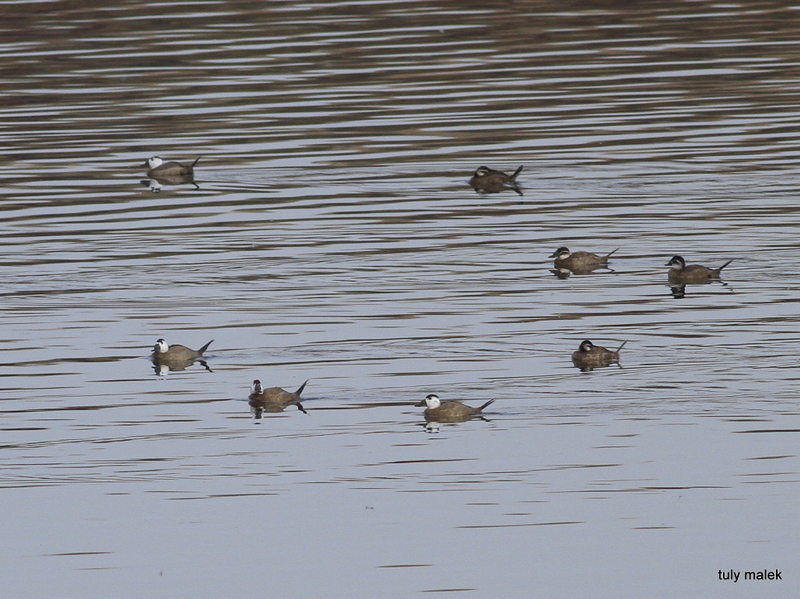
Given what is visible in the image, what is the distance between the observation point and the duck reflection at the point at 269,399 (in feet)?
53.7

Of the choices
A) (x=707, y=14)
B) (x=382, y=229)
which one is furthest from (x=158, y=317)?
(x=707, y=14)

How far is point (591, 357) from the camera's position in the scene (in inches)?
674

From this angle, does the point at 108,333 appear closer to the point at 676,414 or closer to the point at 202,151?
the point at 676,414

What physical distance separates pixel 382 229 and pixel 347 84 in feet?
47.7

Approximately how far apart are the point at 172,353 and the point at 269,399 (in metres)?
2.05

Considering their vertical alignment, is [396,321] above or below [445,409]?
above

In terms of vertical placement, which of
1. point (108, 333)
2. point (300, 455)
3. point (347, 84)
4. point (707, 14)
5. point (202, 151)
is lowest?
point (300, 455)

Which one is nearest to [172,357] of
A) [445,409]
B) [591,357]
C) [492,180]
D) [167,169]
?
[445,409]

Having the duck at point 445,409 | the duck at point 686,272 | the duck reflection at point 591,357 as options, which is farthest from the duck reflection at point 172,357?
the duck at point 686,272

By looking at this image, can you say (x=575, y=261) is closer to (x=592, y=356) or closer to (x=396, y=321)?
(x=396, y=321)

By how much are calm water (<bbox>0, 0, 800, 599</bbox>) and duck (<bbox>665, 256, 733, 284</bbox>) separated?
18cm

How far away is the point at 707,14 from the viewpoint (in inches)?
1881

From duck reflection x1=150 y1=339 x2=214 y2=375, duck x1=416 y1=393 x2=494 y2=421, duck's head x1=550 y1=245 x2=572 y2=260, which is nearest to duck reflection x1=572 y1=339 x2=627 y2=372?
duck x1=416 y1=393 x2=494 y2=421

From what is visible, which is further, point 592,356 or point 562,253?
point 562,253
